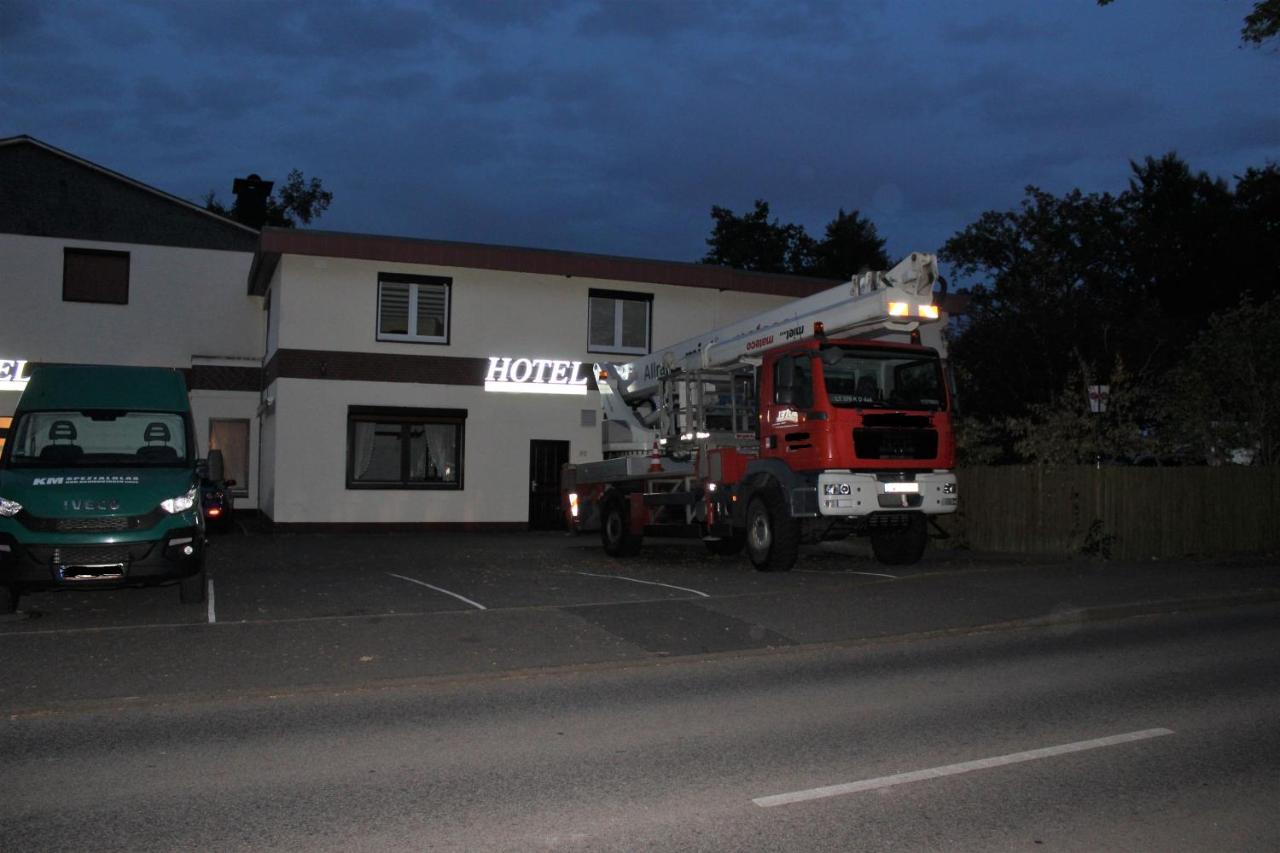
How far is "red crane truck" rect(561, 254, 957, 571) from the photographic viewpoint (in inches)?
560

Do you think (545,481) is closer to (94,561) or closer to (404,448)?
(404,448)

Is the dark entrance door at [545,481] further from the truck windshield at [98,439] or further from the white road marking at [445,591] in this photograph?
the truck windshield at [98,439]

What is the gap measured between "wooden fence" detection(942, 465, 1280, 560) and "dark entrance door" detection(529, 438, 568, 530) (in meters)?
9.52

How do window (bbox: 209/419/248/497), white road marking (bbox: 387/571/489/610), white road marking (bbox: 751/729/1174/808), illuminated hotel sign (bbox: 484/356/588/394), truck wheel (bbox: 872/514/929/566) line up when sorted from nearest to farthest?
1. white road marking (bbox: 751/729/1174/808)
2. white road marking (bbox: 387/571/489/610)
3. truck wheel (bbox: 872/514/929/566)
4. illuminated hotel sign (bbox: 484/356/588/394)
5. window (bbox: 209/419/248/497)

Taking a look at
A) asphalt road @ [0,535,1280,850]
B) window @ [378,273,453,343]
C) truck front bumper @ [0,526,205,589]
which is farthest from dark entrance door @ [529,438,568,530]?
truck front bumper @ [0,526,205,589]

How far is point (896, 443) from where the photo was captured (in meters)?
14.6

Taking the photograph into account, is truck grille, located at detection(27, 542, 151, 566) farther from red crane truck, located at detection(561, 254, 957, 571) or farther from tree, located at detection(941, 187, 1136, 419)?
tree, located at detection(941, 187, 1136, 419)

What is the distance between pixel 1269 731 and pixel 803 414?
7.99m

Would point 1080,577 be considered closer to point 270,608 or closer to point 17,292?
point 270,608

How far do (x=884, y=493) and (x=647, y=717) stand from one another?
7.67 m

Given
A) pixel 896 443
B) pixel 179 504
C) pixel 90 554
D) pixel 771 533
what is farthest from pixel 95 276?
pixel 896 443

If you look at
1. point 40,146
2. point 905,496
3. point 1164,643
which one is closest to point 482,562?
point 905,496

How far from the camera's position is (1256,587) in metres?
13.8

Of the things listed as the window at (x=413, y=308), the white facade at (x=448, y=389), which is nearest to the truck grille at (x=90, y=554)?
the white facade at (x=448, y=389)
